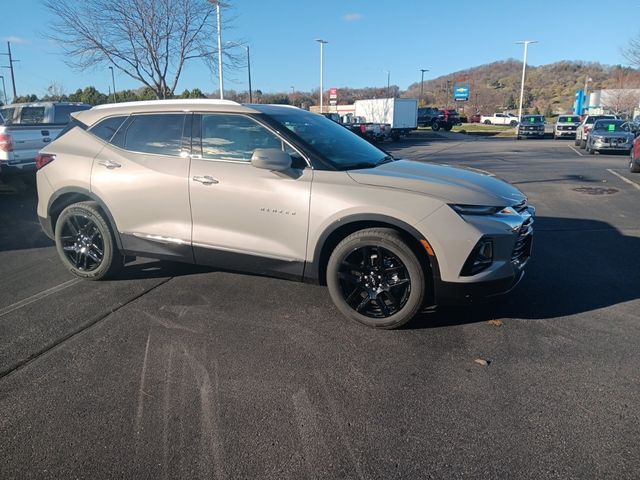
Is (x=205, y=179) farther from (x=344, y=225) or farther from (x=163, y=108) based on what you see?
(x=344, y=225)

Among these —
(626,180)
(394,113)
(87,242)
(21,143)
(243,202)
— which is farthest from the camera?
(394,113)

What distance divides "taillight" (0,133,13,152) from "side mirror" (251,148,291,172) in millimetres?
7588

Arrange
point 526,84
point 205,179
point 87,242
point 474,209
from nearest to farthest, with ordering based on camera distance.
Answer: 1. point 474,209
2. point 205,179
3. point 87,242
4. point 526,84

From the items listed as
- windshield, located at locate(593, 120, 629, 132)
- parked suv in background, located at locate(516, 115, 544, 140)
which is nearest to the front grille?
windshield, located at locate(593, 120, 629, 132)

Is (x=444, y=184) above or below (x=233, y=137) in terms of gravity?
below

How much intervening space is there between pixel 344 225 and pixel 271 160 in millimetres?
775

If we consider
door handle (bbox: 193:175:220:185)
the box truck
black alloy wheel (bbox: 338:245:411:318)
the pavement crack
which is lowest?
the pavement crack

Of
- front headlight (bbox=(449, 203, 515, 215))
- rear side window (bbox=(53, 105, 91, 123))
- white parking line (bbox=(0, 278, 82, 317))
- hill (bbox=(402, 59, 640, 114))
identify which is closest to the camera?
front headlight (bbox=(449, 203, 515, 215))

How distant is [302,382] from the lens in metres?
3.11

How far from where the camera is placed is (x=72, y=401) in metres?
2.92

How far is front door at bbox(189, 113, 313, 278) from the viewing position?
3.95m

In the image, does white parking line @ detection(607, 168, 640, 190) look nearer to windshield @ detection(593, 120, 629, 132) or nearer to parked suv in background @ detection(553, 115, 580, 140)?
windshield @ detection(593, 120, 629, 132)

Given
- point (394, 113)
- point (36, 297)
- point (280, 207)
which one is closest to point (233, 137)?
point (280, 207)

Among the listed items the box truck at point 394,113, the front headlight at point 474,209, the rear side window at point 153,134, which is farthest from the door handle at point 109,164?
the box truck at point 394,113
